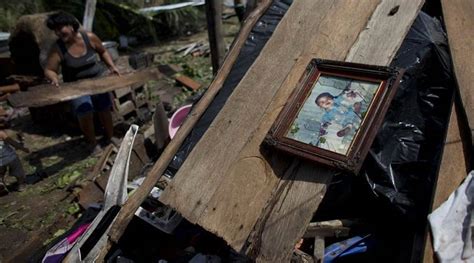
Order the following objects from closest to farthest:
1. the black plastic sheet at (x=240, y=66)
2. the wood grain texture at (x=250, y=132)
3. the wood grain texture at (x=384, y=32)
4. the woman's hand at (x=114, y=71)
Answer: the wood grain texture at (x=250, y=132), the wood grain texture at (x=384, y=32), the black plastic sheet at (x=240, y=66), the woman's hand at (x=114, y=71)

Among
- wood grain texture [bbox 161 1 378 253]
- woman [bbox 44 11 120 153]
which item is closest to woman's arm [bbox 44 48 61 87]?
woman [bbox 44 11 120 153]

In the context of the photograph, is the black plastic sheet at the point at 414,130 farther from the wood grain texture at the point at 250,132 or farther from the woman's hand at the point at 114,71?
the woman's hand at the point at 114,71

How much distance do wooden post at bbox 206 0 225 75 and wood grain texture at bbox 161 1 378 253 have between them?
1.50m

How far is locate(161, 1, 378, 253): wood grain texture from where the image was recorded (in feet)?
6.50

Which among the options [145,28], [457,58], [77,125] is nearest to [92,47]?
[77,125]

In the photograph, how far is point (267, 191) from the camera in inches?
78.2

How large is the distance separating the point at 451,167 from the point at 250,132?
Result: 1.07 metres

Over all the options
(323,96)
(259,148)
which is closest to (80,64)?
(259,148)

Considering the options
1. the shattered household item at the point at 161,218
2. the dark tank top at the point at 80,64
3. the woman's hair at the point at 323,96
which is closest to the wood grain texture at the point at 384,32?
the woman's hair at the point at 323,96

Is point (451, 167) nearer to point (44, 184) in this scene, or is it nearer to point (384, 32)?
point (384, 32)

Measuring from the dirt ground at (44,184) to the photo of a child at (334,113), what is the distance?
2.49 metres

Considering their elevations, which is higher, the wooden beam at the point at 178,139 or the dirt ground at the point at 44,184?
the wooden beam at the point at 178,139

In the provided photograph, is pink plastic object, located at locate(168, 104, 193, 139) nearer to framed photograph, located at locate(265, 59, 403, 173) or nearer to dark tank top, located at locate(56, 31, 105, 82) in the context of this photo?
dark tank top, located at locate(56, 31, 105, 82)

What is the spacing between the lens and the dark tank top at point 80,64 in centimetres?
427
